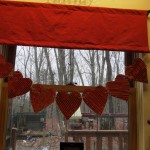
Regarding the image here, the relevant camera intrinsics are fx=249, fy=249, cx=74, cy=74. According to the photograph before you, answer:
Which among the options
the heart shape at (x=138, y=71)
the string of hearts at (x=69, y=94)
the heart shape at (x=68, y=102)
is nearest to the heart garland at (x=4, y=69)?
the string of hearts at (x=69, y=94)

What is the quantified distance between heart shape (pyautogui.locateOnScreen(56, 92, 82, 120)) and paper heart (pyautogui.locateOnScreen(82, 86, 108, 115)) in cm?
6

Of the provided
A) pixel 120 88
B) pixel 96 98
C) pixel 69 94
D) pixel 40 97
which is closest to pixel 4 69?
pixel 40 97

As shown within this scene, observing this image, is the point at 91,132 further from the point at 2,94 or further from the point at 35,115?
the point at 2,94

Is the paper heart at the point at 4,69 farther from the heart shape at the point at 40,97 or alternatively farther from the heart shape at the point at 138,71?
the heart shape at the point at 138,71

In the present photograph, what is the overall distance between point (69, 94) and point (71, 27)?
52cm

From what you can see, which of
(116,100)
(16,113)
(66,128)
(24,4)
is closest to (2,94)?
(16,113)

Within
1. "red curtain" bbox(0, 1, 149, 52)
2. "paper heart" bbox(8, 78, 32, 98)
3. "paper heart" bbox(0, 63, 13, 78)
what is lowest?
"paper heart" bbox(8, 78, 32, 98)

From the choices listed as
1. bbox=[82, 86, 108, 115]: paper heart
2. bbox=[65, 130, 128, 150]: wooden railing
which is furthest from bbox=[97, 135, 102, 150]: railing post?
bbox=[82, 86, 108, 115]: paper heart

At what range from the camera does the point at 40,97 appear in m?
1.89

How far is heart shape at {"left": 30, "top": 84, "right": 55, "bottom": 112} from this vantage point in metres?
1.87

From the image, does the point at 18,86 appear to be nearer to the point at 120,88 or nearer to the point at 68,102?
the point at 68,102

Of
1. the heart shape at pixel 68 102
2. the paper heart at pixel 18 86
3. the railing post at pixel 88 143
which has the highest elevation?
the paper heart at pixel 18 86

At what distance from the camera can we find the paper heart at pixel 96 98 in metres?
1.89

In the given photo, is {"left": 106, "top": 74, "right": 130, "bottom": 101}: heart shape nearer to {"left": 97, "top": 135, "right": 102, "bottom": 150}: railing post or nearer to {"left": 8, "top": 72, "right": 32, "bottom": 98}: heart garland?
{"left": 97, "top": 135, "right": 102, "bottom": 150}: railing post
